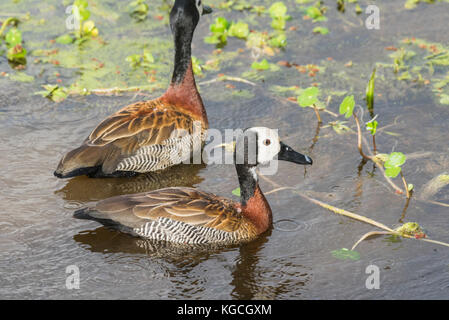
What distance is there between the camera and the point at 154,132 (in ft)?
25.5

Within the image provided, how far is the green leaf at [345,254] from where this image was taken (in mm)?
6281

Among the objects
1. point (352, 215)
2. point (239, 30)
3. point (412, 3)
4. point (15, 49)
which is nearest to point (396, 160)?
point (352, 215)

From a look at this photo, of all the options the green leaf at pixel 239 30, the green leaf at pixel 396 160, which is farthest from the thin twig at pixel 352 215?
the green leaf at pixel 239 30

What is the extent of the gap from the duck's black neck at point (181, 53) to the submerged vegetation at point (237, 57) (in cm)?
112

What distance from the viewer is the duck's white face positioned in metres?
6.73

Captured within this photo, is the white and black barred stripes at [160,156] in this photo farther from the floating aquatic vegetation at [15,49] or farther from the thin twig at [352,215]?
the floating aquatic vegetation at [15,49]

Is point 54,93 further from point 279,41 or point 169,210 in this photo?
point 169,210

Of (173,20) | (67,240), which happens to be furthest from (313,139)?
(67,240)

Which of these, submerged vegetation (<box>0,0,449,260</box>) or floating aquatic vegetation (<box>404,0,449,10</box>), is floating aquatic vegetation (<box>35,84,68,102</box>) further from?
floating aquatic vegetation (<box>404,0,449,10</box>)

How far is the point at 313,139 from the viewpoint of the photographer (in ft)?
27.4

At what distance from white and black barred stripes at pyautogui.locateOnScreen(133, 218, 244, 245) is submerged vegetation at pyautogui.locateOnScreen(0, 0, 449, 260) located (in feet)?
7.19

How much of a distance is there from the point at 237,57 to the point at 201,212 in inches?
165

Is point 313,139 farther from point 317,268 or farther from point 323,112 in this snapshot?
point 317,268

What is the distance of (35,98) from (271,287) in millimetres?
4853
